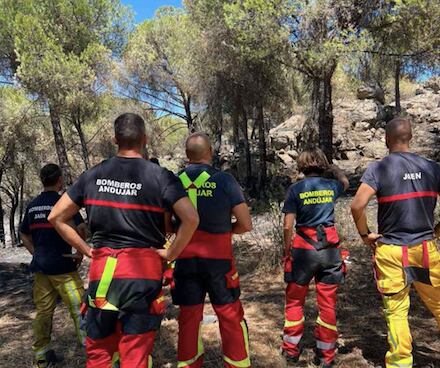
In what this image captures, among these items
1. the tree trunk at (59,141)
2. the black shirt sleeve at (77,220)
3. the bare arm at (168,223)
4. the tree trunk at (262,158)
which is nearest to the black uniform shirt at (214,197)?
the bare arm at (168,223)

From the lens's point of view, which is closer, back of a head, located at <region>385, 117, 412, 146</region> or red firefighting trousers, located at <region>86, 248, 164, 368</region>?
red firefighting trousers, located at <region>86, 248, 164, 368</region>

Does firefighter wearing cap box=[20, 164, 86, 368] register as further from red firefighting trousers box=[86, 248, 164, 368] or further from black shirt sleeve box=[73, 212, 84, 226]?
red firefighting trousers box=[86, 248, 164, 368]

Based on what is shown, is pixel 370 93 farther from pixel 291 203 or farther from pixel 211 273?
pixel 211 273

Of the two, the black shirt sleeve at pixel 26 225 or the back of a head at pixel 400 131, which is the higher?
the back of a head at pixel 400 131

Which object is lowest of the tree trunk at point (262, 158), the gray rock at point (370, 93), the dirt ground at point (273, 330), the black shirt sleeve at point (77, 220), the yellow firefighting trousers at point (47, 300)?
the dirt ground at point (273, 330)

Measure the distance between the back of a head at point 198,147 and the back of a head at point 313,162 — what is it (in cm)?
92

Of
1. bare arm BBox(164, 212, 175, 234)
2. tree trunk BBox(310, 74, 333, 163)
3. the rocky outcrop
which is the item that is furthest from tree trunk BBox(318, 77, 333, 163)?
bare arm BBox(164, 212, 175, 234)

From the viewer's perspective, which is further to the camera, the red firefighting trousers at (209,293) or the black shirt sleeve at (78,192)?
the red firefighting trousers at (209,293)

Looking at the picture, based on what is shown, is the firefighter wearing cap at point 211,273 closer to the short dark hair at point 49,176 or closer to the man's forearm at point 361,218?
the man's forearm at point 361,218

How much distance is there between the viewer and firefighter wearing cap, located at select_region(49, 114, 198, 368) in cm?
236

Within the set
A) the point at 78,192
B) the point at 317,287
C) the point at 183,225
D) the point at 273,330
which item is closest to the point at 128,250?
the point at 183,225

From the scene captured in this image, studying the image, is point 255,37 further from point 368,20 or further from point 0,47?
point 0,47

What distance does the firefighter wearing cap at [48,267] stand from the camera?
3727 mm

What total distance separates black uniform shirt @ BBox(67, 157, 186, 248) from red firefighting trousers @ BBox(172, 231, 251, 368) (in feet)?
1.69
